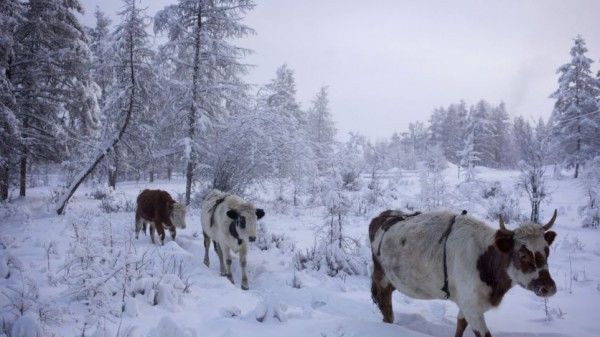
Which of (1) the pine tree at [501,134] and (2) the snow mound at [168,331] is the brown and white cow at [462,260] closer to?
(2) the snow mound at [168,331]

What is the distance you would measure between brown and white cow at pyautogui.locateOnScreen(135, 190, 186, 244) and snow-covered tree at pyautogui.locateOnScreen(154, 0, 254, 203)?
570 centimetres

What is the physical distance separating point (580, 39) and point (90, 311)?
1646 inches

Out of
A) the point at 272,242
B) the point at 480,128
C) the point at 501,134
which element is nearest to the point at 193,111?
the point at 272,242

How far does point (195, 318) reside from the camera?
176 inches

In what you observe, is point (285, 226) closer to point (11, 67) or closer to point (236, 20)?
point (236, 20)

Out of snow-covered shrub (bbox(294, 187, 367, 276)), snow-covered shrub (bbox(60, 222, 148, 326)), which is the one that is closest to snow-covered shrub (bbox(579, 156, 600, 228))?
snow-covered shrub (bbox(294, 187, 367, 276))

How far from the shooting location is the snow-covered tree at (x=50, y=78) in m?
16.5

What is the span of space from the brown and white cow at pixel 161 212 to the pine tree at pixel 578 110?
3393 centimetres

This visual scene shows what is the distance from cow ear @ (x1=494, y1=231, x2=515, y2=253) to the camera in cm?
367

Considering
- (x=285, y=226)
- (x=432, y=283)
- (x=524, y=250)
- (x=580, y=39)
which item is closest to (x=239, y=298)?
(x=432, y=283)

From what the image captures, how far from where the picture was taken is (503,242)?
3.68 metres

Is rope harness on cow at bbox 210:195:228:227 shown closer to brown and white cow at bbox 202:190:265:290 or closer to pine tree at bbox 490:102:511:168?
brown and white cow at bbox 202:190:265:290

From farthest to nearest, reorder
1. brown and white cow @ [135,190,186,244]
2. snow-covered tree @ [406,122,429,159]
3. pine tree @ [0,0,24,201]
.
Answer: snow-covered tree @ [406,122,429,159] → pine tree @ [0,0,24,201] → brown and white cow @ [135,190,186,244]

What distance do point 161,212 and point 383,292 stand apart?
740 cm
